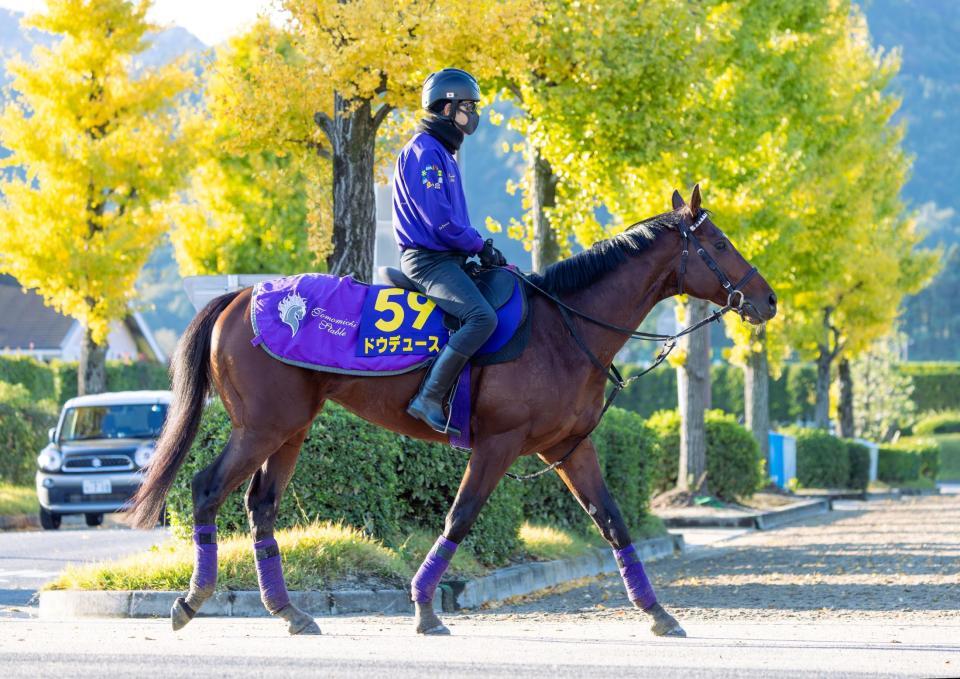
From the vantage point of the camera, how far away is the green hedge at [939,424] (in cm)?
6600

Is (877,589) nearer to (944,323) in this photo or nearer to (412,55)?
(412,55)

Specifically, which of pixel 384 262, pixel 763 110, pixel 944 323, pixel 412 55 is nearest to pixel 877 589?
pixel 412 55

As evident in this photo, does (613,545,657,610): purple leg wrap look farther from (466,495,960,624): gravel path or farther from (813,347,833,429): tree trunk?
(813,347,833,429): tree trunk

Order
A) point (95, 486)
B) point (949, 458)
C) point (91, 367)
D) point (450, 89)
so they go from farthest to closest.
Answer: point (949, 458)
point (91, 367)
point (95, 486)
point (450, 89)

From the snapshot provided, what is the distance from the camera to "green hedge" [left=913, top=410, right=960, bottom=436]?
2598 inches

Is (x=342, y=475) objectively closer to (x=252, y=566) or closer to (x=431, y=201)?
(x=252, y=566)

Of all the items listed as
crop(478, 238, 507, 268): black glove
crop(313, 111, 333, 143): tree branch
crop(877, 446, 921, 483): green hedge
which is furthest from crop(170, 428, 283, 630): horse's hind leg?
crop(877, 446, 921, 483): green hedge

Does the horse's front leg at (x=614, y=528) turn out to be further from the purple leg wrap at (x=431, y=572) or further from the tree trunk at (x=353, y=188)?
the tree trunk at (x=353, y=188)

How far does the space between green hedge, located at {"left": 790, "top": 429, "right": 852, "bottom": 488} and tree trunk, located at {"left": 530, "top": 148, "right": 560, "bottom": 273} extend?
17.1 metres

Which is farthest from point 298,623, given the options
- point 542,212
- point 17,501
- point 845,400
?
point 845,400

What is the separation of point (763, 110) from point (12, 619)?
16.6 meters

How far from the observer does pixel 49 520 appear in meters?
20.7

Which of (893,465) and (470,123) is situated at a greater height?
(470,123)

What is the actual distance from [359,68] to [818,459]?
81.2 feet
